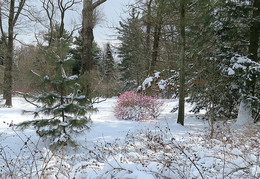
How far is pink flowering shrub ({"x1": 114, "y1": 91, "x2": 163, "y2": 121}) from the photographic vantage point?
8219 millimetres

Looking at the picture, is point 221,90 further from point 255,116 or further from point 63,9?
point 63,9

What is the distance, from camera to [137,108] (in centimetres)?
838

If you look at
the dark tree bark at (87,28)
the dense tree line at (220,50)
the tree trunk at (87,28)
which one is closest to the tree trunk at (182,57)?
the dense tree line at (220,50)

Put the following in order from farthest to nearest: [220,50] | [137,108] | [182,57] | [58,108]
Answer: [137,108], [220,50], [182,57], [58,108]

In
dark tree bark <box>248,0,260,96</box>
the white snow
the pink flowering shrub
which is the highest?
dark tree bark <box>248,0,260,96</box>

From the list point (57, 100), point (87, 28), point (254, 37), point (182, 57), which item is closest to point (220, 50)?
point (254, 37)

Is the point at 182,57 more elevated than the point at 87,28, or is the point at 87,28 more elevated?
the point at 87,28

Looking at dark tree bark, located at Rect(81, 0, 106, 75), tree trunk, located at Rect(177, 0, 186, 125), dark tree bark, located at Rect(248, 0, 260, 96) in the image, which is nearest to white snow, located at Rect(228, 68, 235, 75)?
dark tree bark, located at Rect(248, 0, 260, 96)

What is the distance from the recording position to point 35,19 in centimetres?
1291

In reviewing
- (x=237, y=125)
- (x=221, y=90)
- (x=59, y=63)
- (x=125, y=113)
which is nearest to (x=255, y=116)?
(x=237, y=125)

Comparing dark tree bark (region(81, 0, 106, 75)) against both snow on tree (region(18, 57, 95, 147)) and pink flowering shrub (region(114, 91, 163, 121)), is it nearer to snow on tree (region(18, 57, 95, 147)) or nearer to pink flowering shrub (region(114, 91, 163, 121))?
pink flowering shrub (region(114, 91, 163, 121))

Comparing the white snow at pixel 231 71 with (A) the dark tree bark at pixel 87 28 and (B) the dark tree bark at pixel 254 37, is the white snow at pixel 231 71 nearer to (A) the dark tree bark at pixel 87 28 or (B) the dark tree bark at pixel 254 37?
(B) the dark tree bark at pixel 254 37

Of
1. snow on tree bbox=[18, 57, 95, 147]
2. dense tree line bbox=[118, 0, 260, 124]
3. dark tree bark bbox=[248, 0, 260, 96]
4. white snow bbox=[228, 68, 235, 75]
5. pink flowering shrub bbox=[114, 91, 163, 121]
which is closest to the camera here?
snow on tree bbox=[18, 57, 95, 147]

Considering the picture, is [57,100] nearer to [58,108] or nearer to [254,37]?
[58,108]
